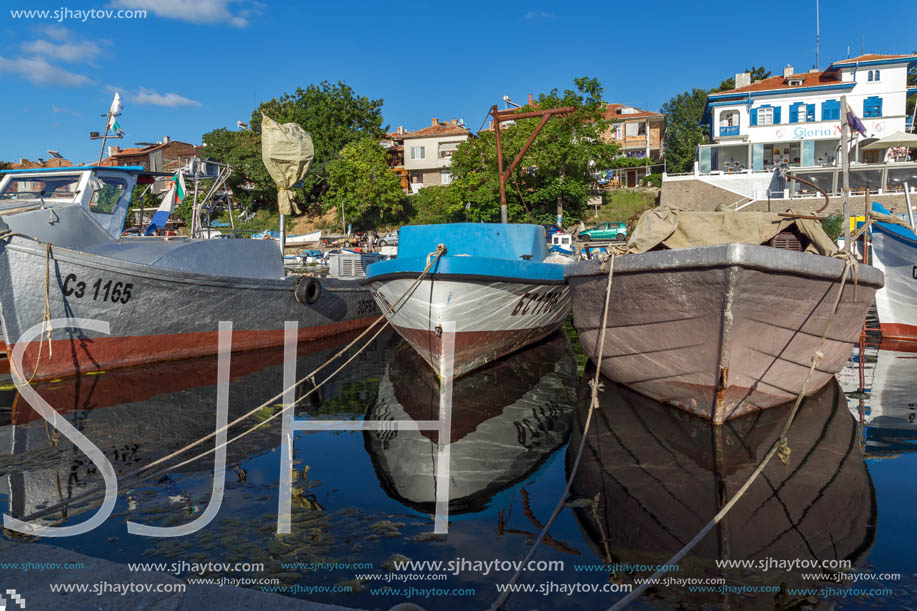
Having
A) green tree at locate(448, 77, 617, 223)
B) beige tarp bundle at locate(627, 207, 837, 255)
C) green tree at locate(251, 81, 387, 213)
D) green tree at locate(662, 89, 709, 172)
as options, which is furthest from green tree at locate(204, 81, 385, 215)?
beige tarp bundle at locate(627, 207, 837, 255)

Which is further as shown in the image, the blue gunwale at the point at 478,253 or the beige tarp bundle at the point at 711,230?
the blue gunwale at the point at 478,253

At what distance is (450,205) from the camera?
37.0 metres

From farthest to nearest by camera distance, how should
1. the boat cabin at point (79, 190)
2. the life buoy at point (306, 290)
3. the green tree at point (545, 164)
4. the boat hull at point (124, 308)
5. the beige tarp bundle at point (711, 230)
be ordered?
Answer: 1. the green tree at point (545, 164)
2. the life buoy at point (306, 290)
3. the boat cabin at point (79, 190)
4. the boat hull at point (124, 308)
5. the beige tarp bundle at point (711, 230)

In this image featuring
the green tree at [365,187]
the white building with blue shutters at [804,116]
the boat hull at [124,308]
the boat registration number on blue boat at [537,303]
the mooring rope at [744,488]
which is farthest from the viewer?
the green tree at [365,187]

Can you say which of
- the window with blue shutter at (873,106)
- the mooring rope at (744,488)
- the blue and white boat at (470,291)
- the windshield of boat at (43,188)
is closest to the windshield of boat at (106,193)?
the windshield of boat at (43,188)

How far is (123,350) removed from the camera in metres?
9.38

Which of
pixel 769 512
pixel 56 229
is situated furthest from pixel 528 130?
pixel 769 512

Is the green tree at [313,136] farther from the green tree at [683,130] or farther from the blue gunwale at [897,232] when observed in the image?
the blue gunwale at [897,232]

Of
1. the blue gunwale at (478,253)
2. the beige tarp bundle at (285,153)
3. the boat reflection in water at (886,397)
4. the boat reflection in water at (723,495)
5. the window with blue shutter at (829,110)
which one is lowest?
the boat reflection in water at (886,397)

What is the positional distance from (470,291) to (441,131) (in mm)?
48350

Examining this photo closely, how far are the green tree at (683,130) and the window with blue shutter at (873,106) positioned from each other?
10489 mm

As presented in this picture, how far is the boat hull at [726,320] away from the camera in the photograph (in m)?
5.68

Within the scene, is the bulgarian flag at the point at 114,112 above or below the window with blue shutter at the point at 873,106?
below

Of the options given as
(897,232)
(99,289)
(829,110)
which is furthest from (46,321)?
(829,110)
